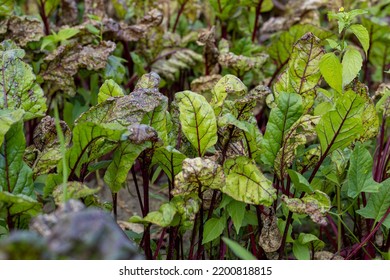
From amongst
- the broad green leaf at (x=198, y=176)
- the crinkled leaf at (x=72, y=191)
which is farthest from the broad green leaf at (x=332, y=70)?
the crinkled leaf at (x=72, y=191)

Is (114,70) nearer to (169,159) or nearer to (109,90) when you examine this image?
(109,90)

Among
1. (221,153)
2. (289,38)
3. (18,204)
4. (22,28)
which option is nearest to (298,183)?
(221,153)

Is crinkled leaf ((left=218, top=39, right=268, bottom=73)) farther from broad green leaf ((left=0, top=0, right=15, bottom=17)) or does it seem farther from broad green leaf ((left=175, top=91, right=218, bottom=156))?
broad green leaf ((left=0, top=0, right=15, bottom=17))

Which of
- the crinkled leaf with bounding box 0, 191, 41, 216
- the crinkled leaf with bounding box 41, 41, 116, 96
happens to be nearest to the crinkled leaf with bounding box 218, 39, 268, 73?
the crinkled leaf with bounding box 41, 41, 116, 96

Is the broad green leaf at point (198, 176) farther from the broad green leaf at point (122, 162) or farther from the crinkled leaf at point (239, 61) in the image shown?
the crinkled leaf at point (239, 61)

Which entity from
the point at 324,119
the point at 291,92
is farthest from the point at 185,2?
the point at 324,119
